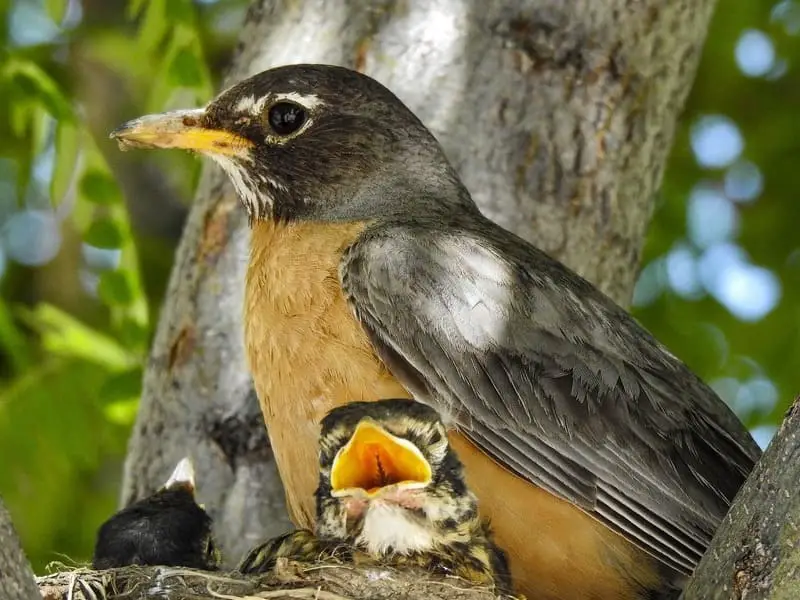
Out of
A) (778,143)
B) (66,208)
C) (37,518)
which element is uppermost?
(778,143)

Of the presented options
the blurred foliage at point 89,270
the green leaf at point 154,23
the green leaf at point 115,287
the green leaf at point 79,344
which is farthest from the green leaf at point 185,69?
the green leaf at point 79,344

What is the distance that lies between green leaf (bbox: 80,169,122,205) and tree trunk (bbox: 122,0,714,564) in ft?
1.55

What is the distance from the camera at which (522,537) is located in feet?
13.6

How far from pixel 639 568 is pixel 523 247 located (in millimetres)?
1261

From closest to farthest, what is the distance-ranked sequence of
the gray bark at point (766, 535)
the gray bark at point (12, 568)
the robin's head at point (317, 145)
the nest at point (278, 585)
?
the gray bark at point (12, 568) < the gray bark at point (766, 535) < the nest at point (278, 585) < the robin's head at point (317, 145)

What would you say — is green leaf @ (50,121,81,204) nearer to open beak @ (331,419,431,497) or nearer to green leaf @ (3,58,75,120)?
green leaf @ (3,58,75,120)

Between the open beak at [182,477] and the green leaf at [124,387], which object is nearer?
the open beak at [182,477]

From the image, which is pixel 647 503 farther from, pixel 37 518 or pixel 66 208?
pixel 66 208

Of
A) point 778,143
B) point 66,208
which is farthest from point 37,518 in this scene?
point 778,143

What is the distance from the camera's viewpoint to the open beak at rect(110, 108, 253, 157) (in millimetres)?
5223

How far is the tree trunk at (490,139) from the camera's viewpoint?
5203 millimetres

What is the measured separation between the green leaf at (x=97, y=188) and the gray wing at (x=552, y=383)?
1.48 metres

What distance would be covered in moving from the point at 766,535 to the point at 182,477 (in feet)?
8.15

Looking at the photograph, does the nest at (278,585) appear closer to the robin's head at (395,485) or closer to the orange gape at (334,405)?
the robin's head at (395,485)
